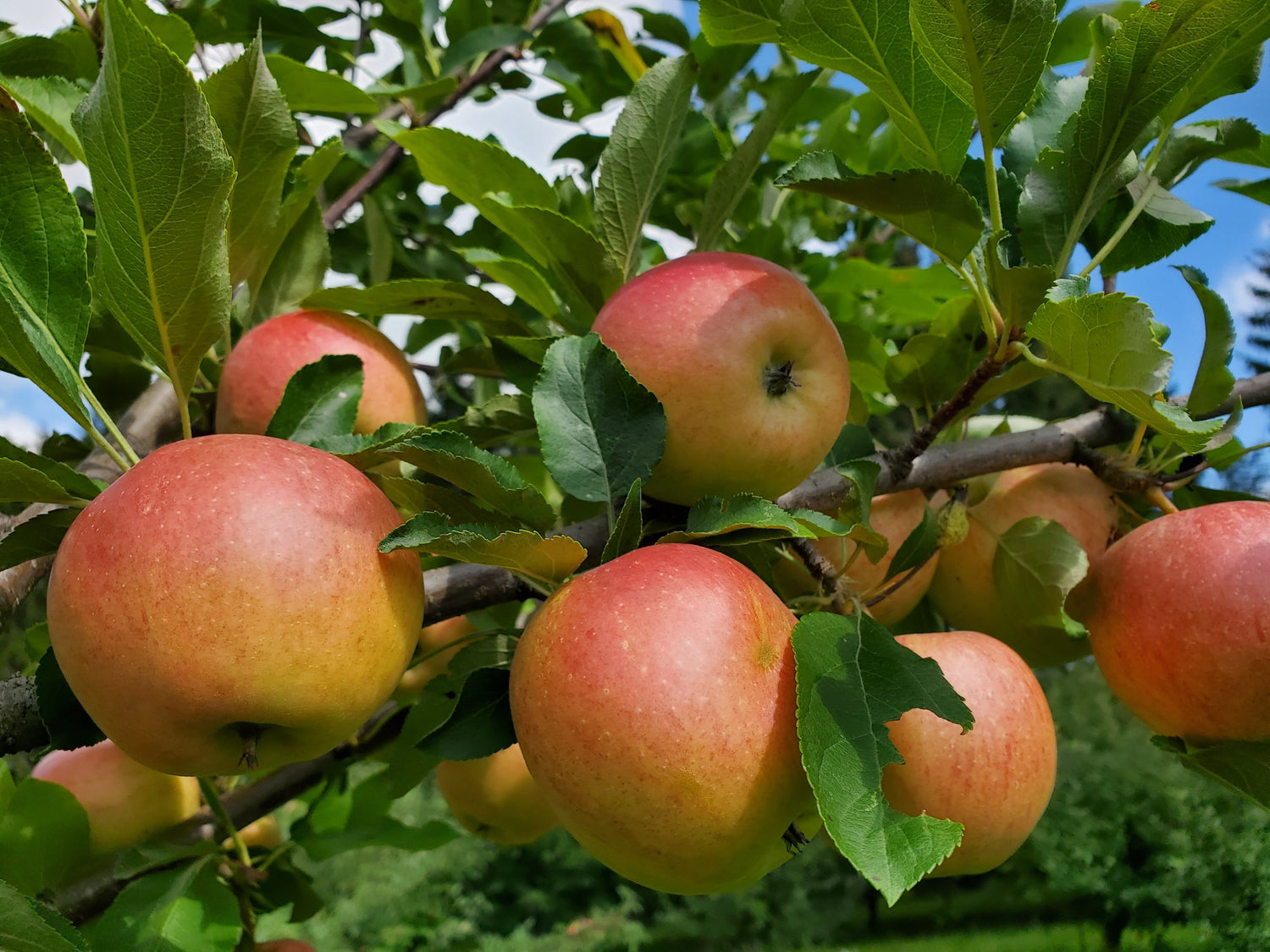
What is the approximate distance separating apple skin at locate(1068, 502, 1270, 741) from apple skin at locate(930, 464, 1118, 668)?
0.38 ft

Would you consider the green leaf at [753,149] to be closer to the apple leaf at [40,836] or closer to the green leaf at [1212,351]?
the green leaf at [1212,351]

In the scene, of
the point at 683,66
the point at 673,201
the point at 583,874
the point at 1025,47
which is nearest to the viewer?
the point at 1025,47

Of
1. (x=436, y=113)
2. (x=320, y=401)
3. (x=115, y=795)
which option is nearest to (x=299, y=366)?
(x=320, y=401)

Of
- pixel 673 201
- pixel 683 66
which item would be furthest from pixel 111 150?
pixel 673 201

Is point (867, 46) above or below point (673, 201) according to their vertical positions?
above

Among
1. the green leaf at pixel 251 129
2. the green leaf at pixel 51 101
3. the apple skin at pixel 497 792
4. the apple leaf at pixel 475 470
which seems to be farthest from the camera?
the apple skin at pixel 497 792

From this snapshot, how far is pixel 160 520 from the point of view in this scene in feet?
1.79

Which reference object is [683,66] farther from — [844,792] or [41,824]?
[41,824]

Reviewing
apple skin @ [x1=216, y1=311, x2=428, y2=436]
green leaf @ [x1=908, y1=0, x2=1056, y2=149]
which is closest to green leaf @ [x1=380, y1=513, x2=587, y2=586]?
apple skin @ [x1=216, y1=311, x2=428, y2=436]

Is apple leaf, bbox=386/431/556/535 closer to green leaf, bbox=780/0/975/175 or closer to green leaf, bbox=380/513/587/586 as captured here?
green leaf, bbox=380/513/587/586

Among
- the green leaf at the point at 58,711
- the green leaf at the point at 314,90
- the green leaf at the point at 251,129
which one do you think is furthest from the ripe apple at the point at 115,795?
the green leaf at the point at 314,90

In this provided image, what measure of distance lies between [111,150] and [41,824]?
75cm

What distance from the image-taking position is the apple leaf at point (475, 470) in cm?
61

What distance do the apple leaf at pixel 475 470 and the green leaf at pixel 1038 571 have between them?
0.47 metres
